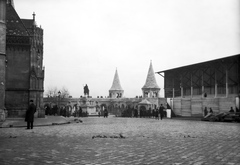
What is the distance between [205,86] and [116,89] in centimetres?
6319

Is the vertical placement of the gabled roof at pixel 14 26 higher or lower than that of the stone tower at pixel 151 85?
higher

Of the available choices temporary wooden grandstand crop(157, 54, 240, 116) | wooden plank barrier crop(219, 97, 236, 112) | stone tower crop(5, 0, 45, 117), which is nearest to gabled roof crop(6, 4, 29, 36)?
stone tower crop(5, 0, 45, 117)

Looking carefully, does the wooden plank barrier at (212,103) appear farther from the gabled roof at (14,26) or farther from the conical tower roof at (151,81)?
the conical tower roof at (151,81)

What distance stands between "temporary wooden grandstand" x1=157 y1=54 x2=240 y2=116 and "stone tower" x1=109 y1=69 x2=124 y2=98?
55.7m

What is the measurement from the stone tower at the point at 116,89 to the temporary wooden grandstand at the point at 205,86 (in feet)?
183

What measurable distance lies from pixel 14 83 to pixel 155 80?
55840 millimetres

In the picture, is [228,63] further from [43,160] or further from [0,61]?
[43,160]

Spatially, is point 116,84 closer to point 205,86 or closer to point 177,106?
point 177,106

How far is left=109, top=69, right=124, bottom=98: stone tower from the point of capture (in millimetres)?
99850

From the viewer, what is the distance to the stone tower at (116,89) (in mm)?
99850

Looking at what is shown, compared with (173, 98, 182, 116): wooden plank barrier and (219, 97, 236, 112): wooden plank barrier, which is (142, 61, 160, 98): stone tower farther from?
(219, 97, 236, 112): wooden plank barrier

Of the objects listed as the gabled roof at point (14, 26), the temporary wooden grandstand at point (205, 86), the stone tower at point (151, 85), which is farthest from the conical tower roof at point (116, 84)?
the gabled roof at point (14, 26)

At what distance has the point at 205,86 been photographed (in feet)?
125

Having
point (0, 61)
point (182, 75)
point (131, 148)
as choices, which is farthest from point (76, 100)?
point (131, 148)
